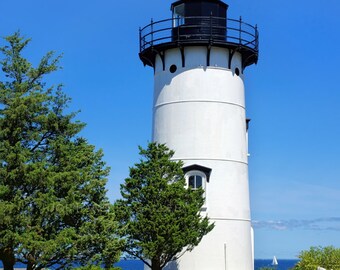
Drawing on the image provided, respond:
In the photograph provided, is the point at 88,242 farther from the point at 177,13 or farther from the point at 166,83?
the point at 177,13

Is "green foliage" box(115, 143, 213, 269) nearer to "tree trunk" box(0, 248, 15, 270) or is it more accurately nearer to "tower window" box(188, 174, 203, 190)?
"tower window" box(188, 174, 203, 190)

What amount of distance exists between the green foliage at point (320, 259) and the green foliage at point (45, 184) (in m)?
10.4

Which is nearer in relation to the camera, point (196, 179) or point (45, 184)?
point (45, 184)

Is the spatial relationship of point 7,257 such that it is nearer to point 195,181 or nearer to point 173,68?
point 195,181

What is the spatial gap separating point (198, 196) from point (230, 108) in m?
5.33

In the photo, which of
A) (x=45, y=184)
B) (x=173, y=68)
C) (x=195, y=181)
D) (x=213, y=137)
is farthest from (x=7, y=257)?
(x=173, y=68)

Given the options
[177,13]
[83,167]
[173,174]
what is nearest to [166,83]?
[177,13]

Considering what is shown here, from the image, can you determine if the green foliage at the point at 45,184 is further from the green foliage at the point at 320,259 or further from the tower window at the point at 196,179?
the green foliage at the point at 320,259

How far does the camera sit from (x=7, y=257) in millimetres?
20391

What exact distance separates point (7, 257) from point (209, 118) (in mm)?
11112

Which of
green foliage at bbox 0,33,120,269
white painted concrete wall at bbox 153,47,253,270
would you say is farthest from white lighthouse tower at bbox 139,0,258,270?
green foliage at bbox 0,33,120,269

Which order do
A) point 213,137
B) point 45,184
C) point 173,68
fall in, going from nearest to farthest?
1. point 45,184
2. point 213,137
3. point 173,68

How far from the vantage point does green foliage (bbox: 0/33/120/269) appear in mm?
19516

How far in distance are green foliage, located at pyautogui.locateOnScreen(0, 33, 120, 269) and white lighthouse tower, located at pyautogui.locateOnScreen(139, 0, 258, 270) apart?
536 centimetres
